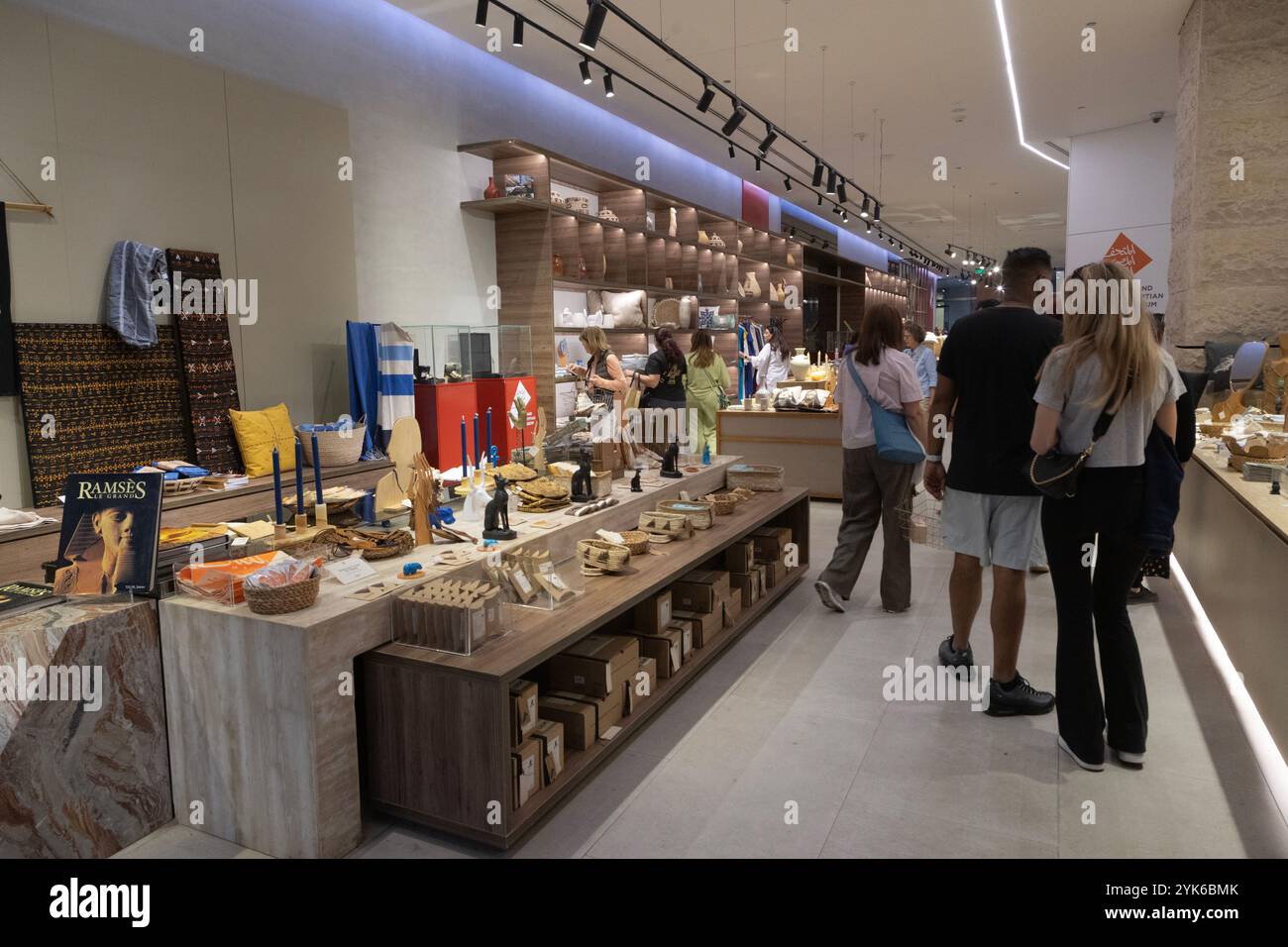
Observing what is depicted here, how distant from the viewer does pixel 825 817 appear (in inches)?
99.7

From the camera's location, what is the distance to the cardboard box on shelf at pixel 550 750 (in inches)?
100

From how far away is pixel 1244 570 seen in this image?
10.8 feet

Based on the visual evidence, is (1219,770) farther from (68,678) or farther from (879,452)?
(68,678)

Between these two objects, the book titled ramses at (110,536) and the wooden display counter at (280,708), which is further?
the book titled ramses at (110,536)

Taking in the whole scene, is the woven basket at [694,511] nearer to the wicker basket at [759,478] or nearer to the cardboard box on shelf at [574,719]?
the wicker basket at [759,478]

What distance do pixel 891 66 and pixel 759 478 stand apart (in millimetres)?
4702

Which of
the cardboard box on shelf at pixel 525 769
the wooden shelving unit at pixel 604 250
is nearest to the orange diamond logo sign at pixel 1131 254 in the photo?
the wooden shelving unit at pixel 604 250

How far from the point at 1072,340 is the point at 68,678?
2.93 m

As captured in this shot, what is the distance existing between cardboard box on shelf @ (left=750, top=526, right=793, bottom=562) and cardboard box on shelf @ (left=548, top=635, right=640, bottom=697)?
5.96ft

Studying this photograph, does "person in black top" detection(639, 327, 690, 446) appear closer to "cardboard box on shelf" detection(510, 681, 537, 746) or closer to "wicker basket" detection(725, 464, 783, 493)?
"wicker basket" detection(725, 464, 783, 493)

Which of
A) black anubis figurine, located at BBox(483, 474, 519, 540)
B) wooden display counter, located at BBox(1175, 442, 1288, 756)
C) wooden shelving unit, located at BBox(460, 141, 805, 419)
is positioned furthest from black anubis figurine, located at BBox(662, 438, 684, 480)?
wooden shelving unit, located at BBox(460, 141, 805, 419)

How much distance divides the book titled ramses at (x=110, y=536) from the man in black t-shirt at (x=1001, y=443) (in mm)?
2654
